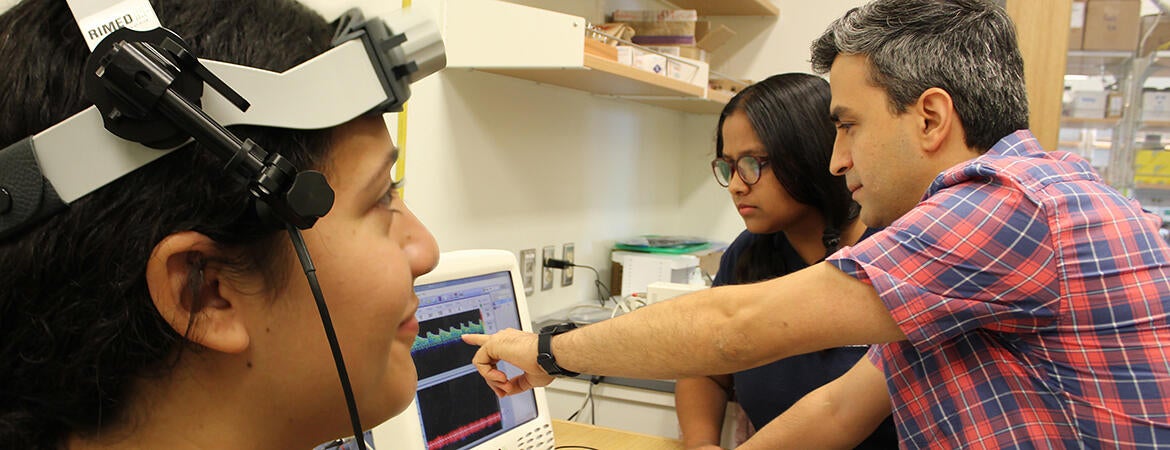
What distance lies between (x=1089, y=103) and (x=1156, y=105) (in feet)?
0.64

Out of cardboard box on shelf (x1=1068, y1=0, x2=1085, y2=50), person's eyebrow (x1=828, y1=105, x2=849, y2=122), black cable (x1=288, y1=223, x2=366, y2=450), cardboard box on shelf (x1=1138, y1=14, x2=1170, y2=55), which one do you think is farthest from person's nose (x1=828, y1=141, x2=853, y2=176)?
cardboard box on shelf (x1=1138, y1=14, x2=1170, y2=55)

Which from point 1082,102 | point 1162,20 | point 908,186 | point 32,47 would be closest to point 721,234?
point 1082,102

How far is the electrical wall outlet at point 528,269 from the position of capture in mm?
2205

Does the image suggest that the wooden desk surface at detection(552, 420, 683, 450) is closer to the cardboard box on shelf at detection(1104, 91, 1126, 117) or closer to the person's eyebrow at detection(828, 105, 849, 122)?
the person's eyebrow at detection(828, 105, 849, 122)

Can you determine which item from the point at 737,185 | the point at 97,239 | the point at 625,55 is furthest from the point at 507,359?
the point at 625,55

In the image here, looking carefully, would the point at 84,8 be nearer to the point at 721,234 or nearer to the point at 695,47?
the point at 695,47

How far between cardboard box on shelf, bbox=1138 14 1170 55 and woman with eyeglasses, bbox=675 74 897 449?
1385 mm

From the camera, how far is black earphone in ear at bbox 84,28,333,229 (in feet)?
1.64

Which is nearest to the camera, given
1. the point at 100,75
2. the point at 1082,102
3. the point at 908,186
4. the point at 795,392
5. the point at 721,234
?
the point at 100,75

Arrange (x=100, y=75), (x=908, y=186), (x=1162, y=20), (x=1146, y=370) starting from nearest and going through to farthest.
→ (x=100, y=75)
(x=1146, y=370)
(x=908, y=186)
(x=1162, y=20)

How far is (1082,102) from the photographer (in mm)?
2607

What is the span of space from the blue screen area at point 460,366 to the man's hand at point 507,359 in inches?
1.8

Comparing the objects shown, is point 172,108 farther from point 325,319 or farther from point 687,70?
point 687,70

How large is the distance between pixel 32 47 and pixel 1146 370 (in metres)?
1.16
